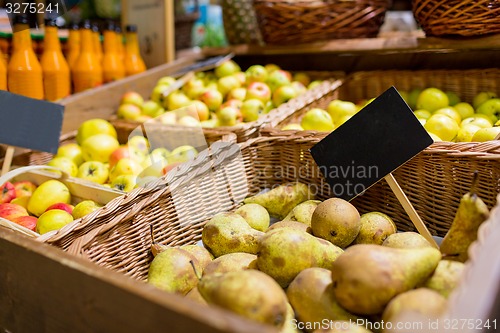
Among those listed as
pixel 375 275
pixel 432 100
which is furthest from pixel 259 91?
pixel 375 275

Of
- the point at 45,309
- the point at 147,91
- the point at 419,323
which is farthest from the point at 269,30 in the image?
the point at 419,323

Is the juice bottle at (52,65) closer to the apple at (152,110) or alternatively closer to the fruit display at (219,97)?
the fruit display at (219,97)

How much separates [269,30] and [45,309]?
2065 mm

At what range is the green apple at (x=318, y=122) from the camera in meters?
1.95

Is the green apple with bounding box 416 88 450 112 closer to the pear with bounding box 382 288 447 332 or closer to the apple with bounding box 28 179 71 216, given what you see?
the pear with bounding box 382 288 447 332

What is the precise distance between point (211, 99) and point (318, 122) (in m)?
0.78

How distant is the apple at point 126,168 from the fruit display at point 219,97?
0.36m

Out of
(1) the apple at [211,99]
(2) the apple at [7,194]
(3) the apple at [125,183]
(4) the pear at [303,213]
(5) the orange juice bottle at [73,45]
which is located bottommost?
(2) the apple at [7,194]

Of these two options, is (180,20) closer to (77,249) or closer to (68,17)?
(68,17)

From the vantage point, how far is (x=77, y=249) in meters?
1.18

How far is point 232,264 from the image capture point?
3.87 feet

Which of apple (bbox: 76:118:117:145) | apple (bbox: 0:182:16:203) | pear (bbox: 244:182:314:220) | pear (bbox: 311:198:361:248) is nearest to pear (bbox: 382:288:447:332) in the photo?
pear (bbox: 311:198:361:248)

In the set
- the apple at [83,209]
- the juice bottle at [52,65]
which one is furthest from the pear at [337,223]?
the juice bottle at [52,65]

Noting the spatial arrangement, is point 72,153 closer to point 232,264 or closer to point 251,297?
point 232,264
